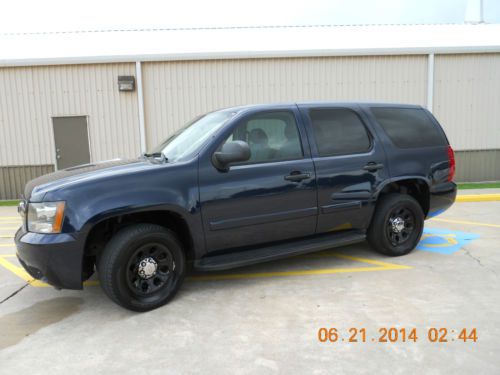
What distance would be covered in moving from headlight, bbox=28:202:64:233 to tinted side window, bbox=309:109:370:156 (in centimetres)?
267

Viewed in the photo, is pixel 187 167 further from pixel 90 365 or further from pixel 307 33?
pixel 307 33

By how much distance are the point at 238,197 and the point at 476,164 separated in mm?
9798

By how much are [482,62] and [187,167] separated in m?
10.5

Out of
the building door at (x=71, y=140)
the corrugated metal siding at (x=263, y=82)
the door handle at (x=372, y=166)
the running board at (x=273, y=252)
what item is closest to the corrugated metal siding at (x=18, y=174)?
the building door at (x=71, y=140)

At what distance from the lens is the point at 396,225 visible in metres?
5.09

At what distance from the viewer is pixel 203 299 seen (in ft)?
13.3

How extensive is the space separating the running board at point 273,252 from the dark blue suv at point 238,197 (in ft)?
0.05

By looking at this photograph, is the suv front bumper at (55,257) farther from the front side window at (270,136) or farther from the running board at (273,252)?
the front side window at (270,136)

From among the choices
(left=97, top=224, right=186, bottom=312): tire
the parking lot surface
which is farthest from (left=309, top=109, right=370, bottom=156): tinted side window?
(left=97, top=224, right=186, bottom=312): tire

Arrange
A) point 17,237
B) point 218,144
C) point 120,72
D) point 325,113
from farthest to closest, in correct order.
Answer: point 120,72 < point 325,113 < point 218,144 < point 17,237

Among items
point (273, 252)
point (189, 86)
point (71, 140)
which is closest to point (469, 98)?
point (189, 86)

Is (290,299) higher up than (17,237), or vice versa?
(17,237)

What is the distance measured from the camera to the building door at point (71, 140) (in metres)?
10.6

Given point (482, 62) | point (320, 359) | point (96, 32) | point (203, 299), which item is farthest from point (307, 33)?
point (320, 359)
